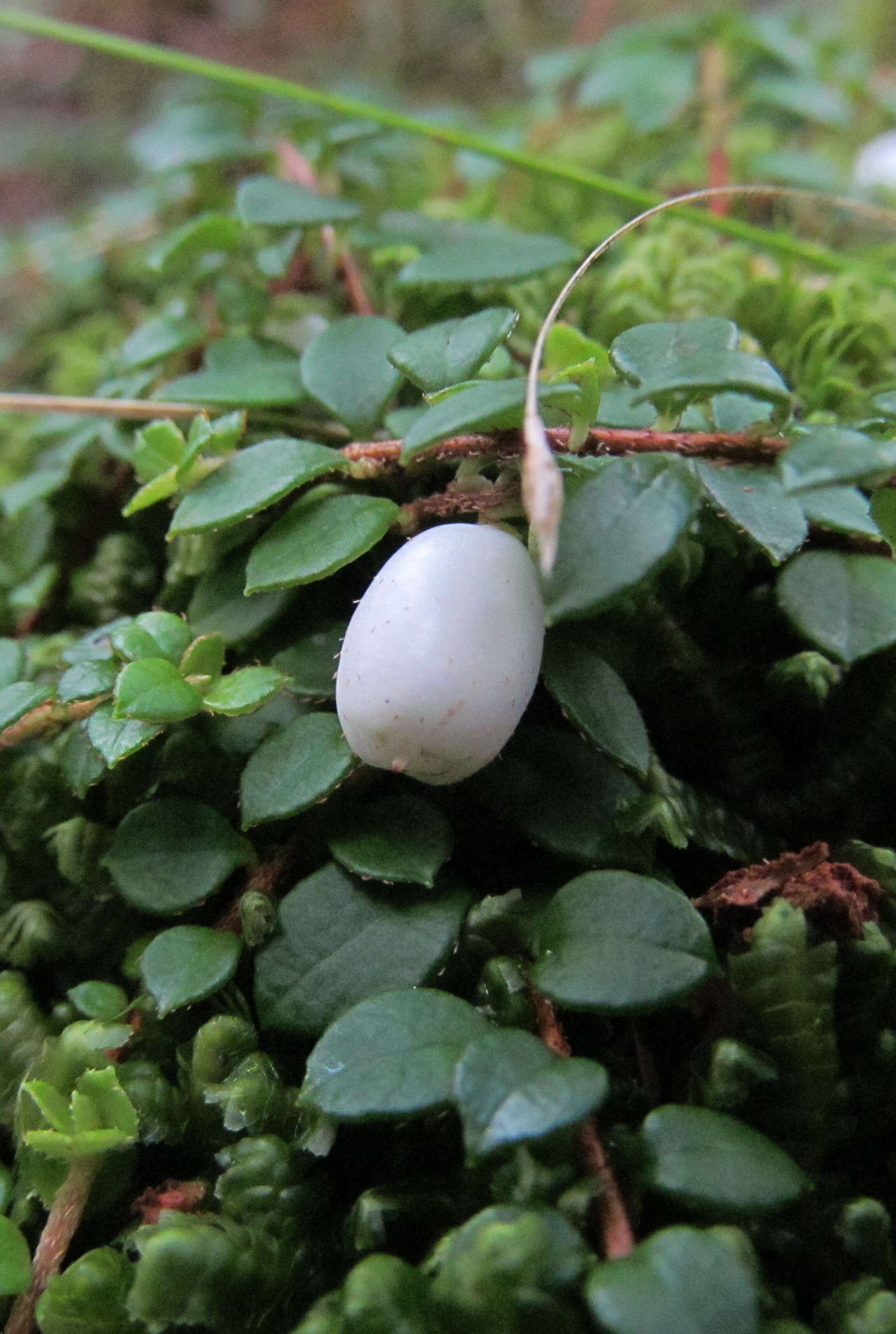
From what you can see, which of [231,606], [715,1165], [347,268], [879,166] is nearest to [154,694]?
[231,606]

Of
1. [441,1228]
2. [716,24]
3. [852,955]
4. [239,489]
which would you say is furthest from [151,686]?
[716,24]

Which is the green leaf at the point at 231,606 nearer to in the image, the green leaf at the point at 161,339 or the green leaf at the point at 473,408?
the green leaf at the point at 473,408

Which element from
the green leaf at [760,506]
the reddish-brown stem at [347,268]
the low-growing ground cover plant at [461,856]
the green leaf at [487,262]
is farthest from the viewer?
the reddish-brown stem at [347,268]

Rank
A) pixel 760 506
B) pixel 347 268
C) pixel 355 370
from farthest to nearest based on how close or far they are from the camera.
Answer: pixel 347 268
pixel 355 370
pixel 760 506

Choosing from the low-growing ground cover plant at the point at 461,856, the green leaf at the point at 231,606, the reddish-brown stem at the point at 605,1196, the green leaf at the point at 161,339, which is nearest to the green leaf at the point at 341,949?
the low-growing ground cover plant at the point at 461,856

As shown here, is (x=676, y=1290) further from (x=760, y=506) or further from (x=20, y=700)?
(x=20, y=700)

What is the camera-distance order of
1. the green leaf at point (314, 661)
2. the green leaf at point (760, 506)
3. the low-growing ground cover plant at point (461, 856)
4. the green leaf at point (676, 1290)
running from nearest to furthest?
the green leaf at point (676, 1290) < the low-growing ground cover plant at point (461, 856) < the green leaf at point (760, 506) < the green leaf at point (314, 661)

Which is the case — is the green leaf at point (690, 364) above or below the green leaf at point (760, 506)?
above
